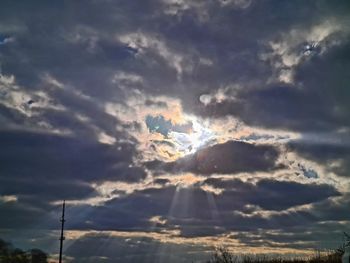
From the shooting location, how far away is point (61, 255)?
98000mm

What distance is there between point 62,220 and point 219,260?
64525mm

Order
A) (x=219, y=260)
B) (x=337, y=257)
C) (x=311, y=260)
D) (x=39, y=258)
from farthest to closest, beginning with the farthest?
1. (x=39, y=258)
2. (x=219, y=260)
3. (x=311, y=260)
4. (x=337, y=257)

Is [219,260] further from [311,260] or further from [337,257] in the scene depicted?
[337,257]

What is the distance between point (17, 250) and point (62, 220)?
13.1m

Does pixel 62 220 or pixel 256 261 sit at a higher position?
pixel 62 220

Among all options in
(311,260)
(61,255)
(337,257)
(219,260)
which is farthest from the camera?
(61,255)

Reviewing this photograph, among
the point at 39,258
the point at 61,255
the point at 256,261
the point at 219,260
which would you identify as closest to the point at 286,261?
the point at 256,261

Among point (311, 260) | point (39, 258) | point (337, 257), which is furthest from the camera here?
point (39, 258)

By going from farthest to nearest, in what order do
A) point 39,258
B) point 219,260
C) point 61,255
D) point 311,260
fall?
1. point 39,258
2. point 61,255
3. point 219,260
4. point 311,260

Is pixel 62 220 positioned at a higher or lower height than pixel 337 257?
higher

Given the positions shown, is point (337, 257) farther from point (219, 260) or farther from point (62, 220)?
point (62, 220)

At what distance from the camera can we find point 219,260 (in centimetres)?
4484

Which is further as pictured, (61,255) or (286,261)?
(61,255)

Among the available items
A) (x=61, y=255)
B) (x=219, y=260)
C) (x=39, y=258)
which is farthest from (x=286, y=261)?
(x=39, y=258)
